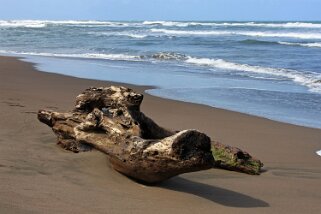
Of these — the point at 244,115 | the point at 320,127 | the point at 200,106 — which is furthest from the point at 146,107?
the point at 320,127

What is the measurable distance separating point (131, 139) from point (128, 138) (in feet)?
0.24

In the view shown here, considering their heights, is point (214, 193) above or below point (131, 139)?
below

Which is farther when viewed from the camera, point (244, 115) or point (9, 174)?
point (244, 115)

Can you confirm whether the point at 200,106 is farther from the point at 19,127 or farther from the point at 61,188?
the point at 61,188

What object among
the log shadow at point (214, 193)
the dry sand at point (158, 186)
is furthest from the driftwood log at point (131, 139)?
the log shadow at point (214, 193)

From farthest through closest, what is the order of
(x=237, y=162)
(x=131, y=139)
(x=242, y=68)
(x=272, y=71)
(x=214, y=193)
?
1. (x=242, y=68)
2. (x=272, y=71)
3. (x=237, y=162)
4. (x=214, y=193)
5. (x=131, y=139)

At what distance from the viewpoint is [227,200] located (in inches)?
153

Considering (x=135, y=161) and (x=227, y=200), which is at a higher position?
(x=135, y=161)

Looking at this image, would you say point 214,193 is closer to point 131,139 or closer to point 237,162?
point 131,139

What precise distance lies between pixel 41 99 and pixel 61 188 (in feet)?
16.7

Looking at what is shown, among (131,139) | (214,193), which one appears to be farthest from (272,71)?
(131,139)

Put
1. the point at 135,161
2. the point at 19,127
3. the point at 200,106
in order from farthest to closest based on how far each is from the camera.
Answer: the point at 200,106
the point at 19,127
the point at 135,161

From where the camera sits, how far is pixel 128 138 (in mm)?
4004

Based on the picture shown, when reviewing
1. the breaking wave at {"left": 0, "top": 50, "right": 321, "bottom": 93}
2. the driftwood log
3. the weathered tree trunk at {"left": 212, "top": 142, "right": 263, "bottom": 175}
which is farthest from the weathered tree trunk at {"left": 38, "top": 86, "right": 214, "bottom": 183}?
the breaking wave at {"left": 0, "top": 50, "right": 321, "bottom": 93}
